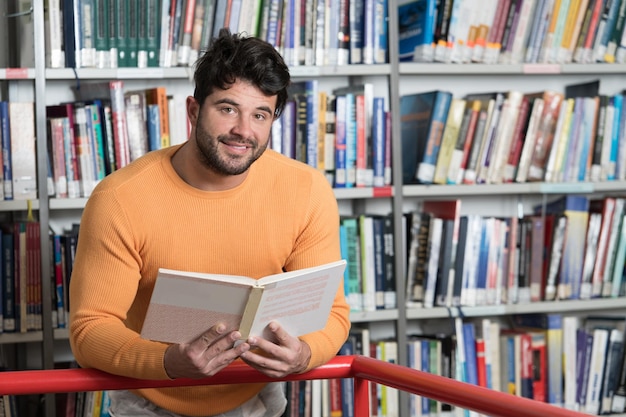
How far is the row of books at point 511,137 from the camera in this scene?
294cm

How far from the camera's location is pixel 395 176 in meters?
2.88

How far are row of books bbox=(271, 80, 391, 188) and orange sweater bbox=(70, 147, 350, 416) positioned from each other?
91cm

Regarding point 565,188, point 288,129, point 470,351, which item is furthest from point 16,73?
point 565,188

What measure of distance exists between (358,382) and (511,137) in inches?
63.6

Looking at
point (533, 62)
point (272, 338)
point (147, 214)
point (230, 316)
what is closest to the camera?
point (230, 316)

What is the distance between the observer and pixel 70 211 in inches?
114

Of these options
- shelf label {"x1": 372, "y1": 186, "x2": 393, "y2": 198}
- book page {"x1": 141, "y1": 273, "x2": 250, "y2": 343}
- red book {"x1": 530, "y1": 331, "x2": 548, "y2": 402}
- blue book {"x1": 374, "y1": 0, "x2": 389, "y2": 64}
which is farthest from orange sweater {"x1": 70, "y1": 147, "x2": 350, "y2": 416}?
red book {"x1": 530, "y1": 331, "x2": 548, "y2": 402}

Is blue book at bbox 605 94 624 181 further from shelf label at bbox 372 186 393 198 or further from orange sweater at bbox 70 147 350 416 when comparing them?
orange sweater at bbox 70 147 350 416

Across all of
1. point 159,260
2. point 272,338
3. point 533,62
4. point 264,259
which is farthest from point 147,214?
point 533,62

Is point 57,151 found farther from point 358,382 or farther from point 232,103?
point 358,382

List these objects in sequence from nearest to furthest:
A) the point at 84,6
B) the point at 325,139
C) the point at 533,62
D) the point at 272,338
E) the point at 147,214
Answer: the point at 272,338 < the point at 147,214 < the point at 84,6 < the point at 325,139 < the point at 533,62

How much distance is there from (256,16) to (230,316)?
160cm

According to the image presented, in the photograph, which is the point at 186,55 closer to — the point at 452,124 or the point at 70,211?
the point at 70,211

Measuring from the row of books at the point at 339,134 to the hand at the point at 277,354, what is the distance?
1.34 m
